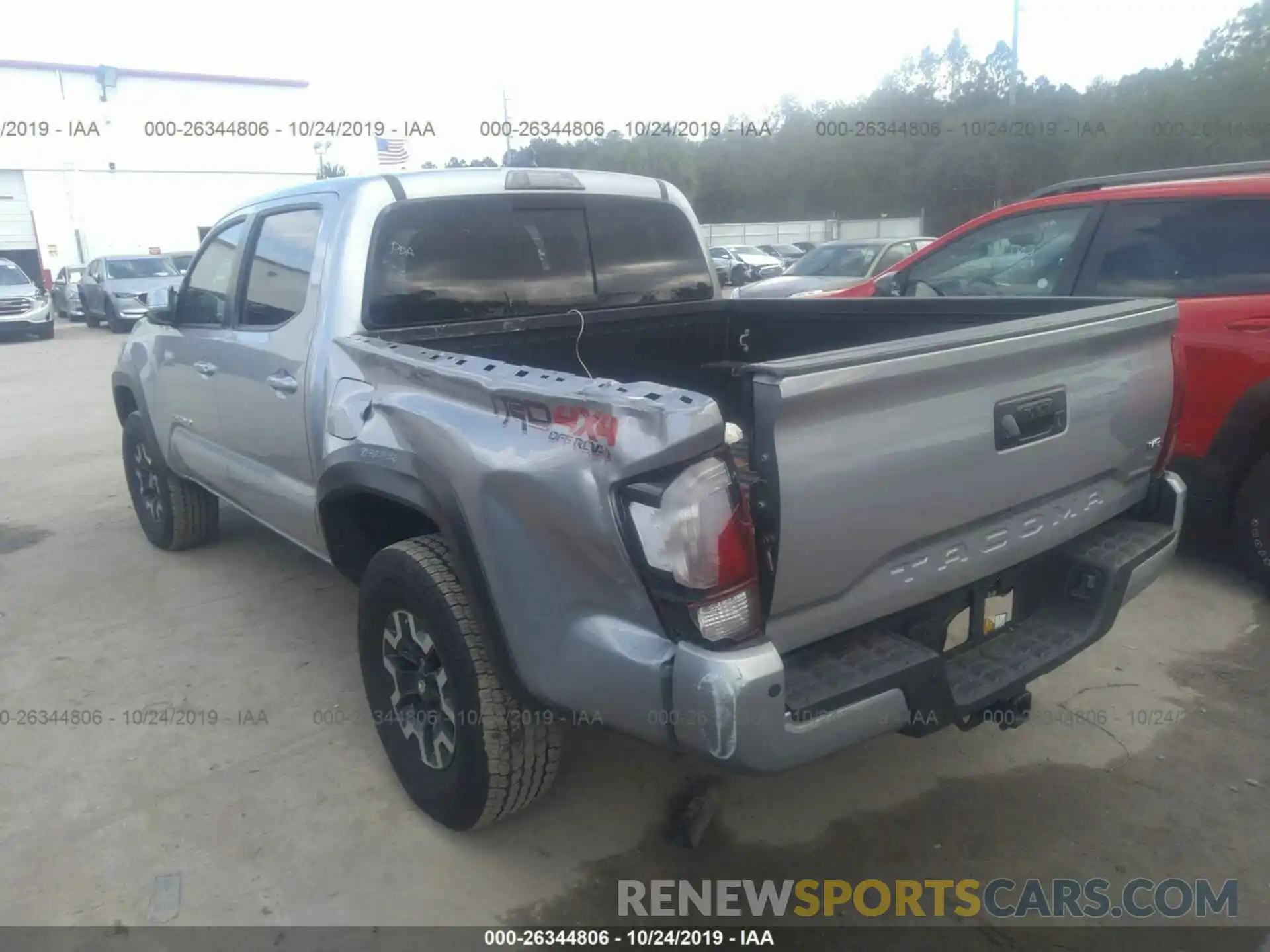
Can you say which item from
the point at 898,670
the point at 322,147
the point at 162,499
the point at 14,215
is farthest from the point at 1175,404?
the point at 14,215

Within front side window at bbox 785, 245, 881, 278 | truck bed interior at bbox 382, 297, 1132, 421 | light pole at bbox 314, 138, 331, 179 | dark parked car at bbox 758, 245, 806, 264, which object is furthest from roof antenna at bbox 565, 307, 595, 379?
light pole at bbox 314, 138, 331, 179

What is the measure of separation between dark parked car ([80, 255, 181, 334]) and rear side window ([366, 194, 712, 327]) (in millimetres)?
17959

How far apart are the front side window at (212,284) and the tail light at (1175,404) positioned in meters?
3.60

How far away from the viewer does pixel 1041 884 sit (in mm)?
2652

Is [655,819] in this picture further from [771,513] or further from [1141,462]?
[1141,462]

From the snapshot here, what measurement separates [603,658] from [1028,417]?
128cm

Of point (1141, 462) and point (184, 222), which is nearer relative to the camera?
point (1141, 462)

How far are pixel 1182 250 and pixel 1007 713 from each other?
112 inches

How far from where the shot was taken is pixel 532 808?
3.07 metres

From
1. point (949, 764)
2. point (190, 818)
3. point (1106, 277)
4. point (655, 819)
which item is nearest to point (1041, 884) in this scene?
point (949, 764)

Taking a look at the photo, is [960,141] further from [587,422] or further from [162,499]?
[587,422]

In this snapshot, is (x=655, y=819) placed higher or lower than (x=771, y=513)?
lower

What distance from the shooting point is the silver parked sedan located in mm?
11320

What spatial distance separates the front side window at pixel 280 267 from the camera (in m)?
3.48
